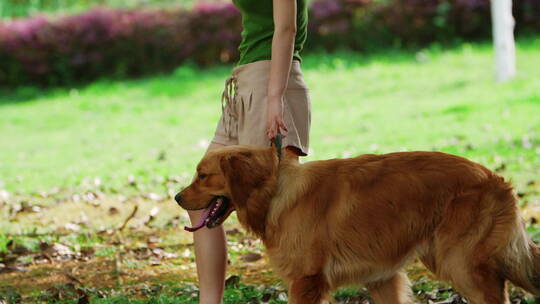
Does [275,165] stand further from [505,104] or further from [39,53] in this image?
[39,53]

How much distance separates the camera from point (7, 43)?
2230 centimetres

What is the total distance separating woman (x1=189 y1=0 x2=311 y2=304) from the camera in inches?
203

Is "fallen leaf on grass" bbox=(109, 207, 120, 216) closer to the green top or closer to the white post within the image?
the green top

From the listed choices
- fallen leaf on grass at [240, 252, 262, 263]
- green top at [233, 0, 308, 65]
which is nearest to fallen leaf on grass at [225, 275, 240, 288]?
fallen leaf on grass at [240, 252, 262, 263]

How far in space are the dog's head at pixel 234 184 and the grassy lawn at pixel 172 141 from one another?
1327 millimetres

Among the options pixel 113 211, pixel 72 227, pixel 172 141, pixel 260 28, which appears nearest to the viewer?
pixel 260 28

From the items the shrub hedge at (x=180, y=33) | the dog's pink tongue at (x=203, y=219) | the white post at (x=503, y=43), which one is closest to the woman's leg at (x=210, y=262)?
the dog's pink tongue at (x=203, y=219)

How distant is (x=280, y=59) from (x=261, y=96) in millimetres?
293

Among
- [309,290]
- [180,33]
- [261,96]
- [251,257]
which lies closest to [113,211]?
[251,257]

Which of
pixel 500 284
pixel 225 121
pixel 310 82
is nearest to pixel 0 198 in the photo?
pixel 225 121

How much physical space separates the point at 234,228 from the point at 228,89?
10.7ft

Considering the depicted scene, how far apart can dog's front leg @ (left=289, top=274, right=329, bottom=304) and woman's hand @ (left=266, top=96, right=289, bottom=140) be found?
2.80 ft

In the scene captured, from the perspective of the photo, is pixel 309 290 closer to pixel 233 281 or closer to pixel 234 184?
pixel 234 184

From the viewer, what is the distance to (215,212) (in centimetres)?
518
